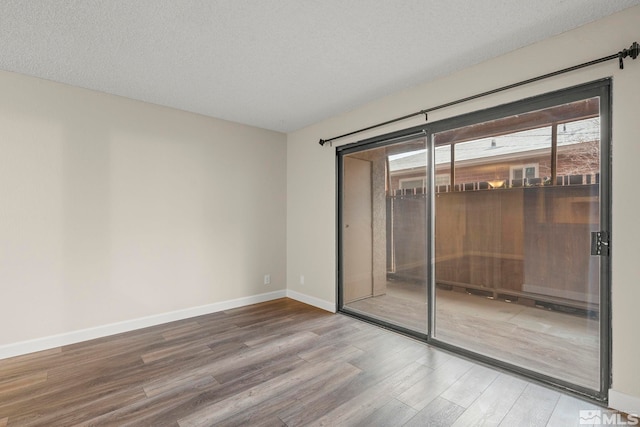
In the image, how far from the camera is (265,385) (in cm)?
229

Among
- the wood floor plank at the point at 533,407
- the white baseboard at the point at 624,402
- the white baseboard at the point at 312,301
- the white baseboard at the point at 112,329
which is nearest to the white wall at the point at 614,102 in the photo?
the white baseboard at the point at 624,402

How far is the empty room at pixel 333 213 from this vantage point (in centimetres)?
198

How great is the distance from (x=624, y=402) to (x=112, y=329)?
15.0 ft

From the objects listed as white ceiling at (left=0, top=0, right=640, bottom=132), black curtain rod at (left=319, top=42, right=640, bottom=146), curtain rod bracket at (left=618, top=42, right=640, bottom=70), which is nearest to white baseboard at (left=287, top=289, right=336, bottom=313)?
black curtain rod at (left=319, top=42, right=640, bottom=146)

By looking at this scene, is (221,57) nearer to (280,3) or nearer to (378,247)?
(280,3)

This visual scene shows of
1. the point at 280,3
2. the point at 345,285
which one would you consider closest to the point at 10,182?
the point at 280,3

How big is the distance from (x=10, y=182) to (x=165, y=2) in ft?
7.87

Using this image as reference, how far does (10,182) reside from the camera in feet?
9.05

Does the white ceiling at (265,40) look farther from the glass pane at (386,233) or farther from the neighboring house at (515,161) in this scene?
the glass pane at (386,233)

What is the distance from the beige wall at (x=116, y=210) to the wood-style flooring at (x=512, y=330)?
240 centimetres

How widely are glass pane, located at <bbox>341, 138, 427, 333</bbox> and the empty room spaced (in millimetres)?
26

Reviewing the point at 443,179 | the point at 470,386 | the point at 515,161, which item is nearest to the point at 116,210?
the point at 443,179

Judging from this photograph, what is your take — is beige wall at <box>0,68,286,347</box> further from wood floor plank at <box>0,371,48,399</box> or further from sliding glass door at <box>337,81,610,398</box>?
sliding glass door at <box>337,81,610,398</box>

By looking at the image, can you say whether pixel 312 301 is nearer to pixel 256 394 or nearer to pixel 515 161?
pixel 256 394
